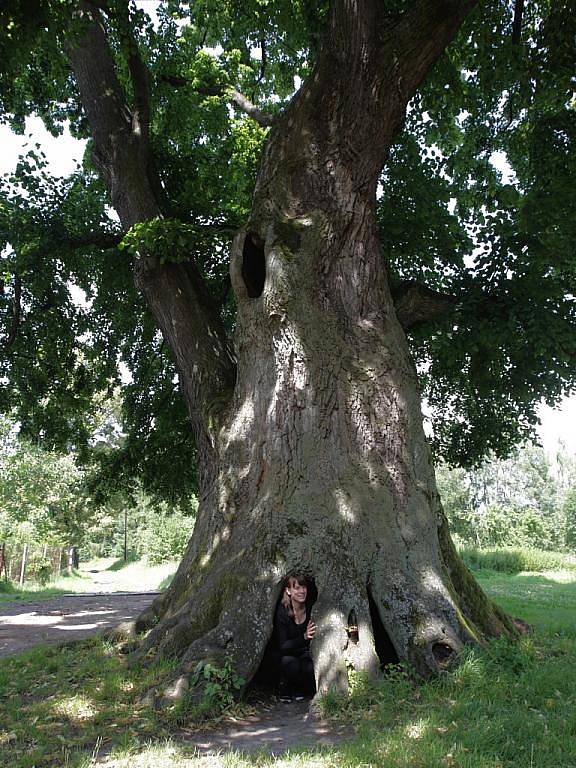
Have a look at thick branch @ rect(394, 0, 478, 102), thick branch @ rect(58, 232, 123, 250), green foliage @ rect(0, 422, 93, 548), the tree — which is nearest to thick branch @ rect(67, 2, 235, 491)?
the tree

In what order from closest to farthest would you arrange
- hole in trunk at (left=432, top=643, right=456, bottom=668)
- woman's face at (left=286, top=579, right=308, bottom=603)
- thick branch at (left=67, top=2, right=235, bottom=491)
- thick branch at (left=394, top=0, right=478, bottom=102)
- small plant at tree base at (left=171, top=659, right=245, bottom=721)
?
small plant at tree base at (left=171, top=659, right=245, bottom=721) < hole in trunk at (left=432, top=643, right=456, bottom=668) < woman's face at (left=286, top=579, right=308, bottom=603) < thick branch at (left=394, top=0, right=478, bottom=102) < thick branch at (left=67, top=2, right=235, bottom=491)

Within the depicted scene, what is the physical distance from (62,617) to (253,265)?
933 centimetres

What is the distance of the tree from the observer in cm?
641

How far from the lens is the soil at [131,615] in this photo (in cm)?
471

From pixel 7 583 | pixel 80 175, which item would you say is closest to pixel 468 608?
pixel 80 175

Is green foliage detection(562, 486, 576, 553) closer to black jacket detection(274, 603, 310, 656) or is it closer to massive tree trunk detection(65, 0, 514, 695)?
massive tree trunk detection(65, 0, 514, 695)

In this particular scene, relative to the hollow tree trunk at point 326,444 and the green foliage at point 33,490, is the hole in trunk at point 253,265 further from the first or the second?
the green foliage at point 33,490

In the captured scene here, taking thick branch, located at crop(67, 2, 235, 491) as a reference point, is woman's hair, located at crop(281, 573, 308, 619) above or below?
below

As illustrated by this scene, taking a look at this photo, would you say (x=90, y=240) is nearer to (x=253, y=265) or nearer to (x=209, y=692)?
(x=253, y=265)

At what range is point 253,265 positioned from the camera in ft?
28.3

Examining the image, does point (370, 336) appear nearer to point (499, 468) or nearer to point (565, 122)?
point (565, 122)

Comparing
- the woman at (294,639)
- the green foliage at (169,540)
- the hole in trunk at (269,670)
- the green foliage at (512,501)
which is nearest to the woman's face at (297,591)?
the woman at (294,639)

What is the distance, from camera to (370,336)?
7.62 metres

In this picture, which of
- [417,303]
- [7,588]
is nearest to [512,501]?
[7,588]
